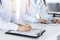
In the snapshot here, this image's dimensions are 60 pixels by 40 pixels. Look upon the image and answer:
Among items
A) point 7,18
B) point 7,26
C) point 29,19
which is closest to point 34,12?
point 29,19

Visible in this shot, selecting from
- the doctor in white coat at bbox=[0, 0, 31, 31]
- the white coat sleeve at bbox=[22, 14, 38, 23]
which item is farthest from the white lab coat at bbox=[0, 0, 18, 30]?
the white coat sleeve at bbox=[22, 14, 38, 23]

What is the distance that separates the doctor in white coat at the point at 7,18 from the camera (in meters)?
1.13

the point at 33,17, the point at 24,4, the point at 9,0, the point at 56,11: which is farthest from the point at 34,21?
the point at 56,11

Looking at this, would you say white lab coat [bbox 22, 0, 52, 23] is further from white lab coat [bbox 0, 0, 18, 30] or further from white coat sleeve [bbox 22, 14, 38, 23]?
white lab coat [bbox 0, 0, 18, 30]

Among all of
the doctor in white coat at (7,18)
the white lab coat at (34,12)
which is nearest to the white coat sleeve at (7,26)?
the doctor in white coat at (7,18)

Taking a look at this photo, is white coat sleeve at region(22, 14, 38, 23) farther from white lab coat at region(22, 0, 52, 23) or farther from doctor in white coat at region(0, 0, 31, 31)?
doctor in white coat at region(0, 0, 31, 31)

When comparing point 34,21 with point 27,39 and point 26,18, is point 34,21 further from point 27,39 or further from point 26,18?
point 27,39

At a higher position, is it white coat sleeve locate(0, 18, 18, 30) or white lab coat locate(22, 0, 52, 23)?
white lab coat locate(22, 0, 52, 23)

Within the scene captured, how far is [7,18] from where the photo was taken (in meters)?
1.29

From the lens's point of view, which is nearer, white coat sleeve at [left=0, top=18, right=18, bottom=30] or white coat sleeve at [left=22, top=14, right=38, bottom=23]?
white coat sleeve at [left=0, top=18, right=18, bottom=30]

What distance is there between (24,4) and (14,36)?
63 centimetres

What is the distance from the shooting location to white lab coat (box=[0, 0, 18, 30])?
3.84 ft

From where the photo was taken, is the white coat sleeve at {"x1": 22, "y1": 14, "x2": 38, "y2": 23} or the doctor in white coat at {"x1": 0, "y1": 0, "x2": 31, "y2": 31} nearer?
the doctor in white coat at {"x1": 0, "y1": 0, "x2": 31, "y2": 31}

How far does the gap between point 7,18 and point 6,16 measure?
0.10 ft
